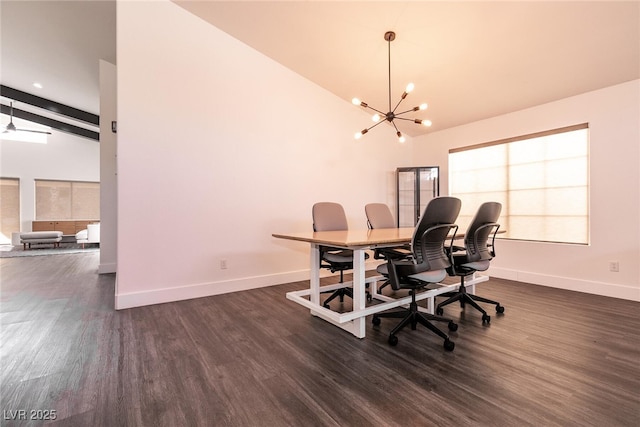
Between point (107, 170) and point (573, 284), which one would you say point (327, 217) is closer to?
point (573, 284)

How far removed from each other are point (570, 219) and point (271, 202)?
4.08 m

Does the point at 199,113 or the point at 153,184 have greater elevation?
the point at 199,113

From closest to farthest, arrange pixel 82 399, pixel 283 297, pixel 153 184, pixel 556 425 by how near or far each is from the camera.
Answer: pixel 556 425
pixel 82 399
pixel 153 184
pixel 283 297

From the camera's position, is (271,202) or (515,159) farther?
(515,159)

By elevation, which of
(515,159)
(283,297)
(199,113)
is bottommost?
(283,297)

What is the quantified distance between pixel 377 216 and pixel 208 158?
2275mm

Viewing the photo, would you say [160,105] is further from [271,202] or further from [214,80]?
[271,202]

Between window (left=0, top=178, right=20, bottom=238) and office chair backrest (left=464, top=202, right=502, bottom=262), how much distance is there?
12.0 metres

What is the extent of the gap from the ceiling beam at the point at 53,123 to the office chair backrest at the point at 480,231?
36.8 ft

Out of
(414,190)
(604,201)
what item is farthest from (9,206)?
(604,201)

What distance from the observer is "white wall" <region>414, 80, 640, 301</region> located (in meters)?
3.19

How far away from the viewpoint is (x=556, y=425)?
1.29 metres

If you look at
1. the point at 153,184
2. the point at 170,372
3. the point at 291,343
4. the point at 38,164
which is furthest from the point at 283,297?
the point at 38,164

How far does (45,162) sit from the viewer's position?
8.88 meters
